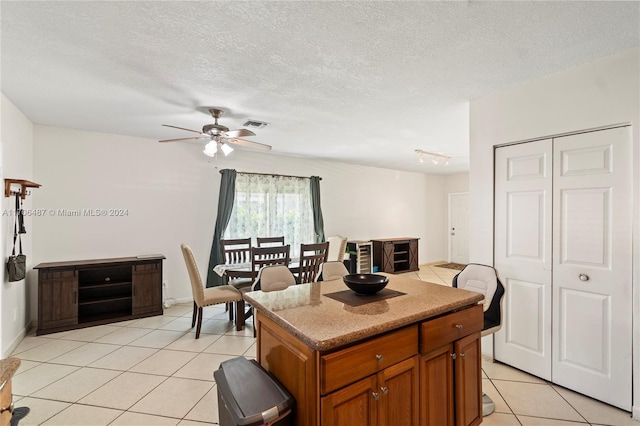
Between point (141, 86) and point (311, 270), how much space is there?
2.68 metres

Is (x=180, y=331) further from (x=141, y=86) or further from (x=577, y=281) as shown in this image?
(x=577, y=281)

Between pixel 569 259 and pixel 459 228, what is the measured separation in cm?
580

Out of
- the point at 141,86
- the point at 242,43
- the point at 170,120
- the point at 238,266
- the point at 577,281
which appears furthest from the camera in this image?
the point at 238,266

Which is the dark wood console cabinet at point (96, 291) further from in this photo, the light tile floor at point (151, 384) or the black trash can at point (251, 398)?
the black trash can at point (251, 398)

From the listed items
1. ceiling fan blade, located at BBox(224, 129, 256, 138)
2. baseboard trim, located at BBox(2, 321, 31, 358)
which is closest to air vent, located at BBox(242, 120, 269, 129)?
ceiling fan blade, located at BBox(224, 129, 256, 138)

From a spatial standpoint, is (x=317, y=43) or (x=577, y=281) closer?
(x=317, y=43)

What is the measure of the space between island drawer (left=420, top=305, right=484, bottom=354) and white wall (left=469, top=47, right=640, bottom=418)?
3.89ft

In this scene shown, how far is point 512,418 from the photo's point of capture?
199 cm

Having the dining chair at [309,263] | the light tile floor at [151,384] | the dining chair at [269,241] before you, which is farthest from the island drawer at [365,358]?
the dining chair at [269,241]

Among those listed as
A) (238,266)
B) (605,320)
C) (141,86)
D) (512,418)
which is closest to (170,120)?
(141,86)

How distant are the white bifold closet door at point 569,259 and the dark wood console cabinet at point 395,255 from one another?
146 inches

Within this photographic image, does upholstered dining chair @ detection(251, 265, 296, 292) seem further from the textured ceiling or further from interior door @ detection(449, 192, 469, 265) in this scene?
interior door @ detection(449, 192, 469, 265)

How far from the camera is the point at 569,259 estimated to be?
7.50ft

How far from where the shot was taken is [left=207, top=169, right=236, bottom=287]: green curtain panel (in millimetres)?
4645
